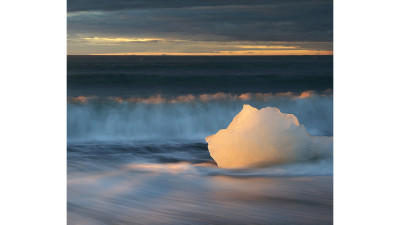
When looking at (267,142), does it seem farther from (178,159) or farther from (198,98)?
(198,98)

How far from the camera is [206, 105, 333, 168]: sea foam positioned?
11.8ft

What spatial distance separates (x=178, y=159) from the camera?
420cm

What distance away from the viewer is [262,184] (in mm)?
3256

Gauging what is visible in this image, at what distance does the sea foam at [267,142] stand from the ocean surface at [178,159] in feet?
0.24

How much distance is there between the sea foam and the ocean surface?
0.24 feet

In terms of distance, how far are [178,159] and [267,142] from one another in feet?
2.93

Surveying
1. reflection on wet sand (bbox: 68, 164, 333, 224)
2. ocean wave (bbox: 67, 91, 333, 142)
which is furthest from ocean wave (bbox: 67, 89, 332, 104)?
reflection on wet sand (bbox: 68, 164, 333, 224)

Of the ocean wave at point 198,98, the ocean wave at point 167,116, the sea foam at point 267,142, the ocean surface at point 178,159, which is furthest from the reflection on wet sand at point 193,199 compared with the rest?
the ocean wave at point 198,98

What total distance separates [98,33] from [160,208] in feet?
21.1

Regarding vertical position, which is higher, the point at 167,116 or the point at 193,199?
the point at 167,116

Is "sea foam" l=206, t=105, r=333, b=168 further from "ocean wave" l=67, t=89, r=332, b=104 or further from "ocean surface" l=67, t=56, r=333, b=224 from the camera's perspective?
"ocean wave" l=67, t=89, r=332, b=104

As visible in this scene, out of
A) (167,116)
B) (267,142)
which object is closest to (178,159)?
(267,142)
